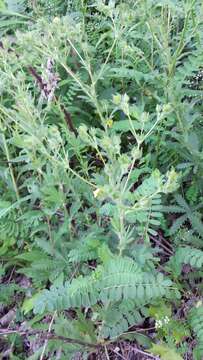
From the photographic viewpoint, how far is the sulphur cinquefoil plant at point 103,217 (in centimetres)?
216

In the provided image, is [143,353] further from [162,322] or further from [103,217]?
[103,217]

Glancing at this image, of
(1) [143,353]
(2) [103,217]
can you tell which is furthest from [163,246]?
(1) [143,353]

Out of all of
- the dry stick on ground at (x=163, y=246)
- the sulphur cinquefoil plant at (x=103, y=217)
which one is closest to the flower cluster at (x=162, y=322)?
the sulphur cinquefoil plant at (x=103, y=217)

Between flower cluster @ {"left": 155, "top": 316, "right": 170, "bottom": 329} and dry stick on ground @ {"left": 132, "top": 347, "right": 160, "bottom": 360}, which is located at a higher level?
flower cluster @ {"left": 155, "top": 316, "right": 170, "bottom": 329}

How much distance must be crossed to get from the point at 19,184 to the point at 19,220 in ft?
0.88

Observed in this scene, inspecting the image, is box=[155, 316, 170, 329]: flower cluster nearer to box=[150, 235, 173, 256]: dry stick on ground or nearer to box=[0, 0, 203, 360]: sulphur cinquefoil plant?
box=[0, 0, 203, 360]: sulphur cinquefoil plant

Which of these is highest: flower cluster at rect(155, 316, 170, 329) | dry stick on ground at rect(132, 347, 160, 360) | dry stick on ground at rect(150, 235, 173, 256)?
dry stick on ground at rect(150, 235, 173, 256)

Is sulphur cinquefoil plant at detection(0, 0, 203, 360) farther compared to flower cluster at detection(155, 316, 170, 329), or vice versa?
flower cluster at detection(155, 316, 170, 329)

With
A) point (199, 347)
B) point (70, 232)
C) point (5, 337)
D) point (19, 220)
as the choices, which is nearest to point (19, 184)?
point (19, 220)

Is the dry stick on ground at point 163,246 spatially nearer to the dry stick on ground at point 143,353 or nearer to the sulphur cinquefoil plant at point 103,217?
the sulphur cinquefoil plant at point 103,217

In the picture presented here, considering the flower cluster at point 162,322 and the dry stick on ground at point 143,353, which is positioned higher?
the flower cluster at point 162,322

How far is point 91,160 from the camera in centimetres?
297

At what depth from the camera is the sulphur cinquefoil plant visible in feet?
7.09

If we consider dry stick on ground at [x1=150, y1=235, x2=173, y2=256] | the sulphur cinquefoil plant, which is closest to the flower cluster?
the sulphur cinquefoil plant
